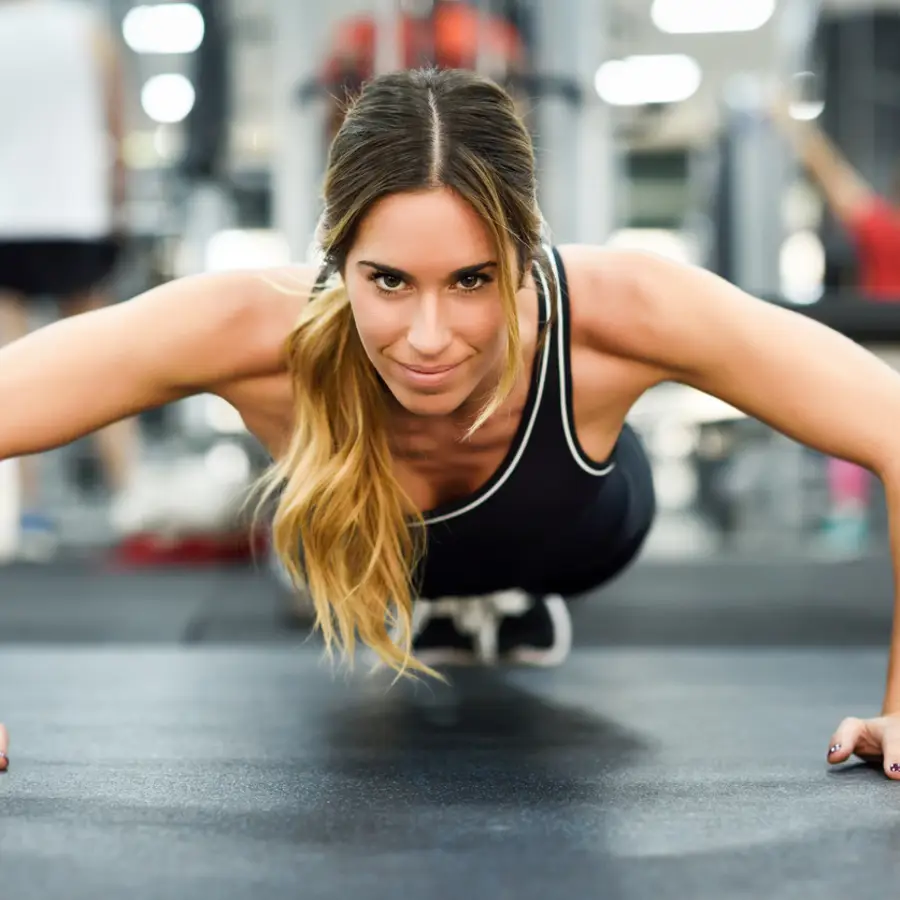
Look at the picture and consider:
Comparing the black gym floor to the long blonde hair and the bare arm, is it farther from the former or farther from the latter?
the bare arm

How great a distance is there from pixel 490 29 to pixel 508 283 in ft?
6.31

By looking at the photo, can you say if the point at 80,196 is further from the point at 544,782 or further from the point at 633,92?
the point at 633,92

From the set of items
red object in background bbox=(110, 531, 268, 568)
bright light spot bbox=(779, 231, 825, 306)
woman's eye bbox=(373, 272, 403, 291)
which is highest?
bright light spot bbox=(779, 231, 825, 306)

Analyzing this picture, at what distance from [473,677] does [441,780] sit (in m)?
0.58

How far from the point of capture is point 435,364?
945 millimetres

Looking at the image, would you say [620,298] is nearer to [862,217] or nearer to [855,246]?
[862,217]

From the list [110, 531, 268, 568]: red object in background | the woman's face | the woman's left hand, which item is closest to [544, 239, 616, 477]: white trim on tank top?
the woman's face

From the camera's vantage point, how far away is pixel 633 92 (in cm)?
773

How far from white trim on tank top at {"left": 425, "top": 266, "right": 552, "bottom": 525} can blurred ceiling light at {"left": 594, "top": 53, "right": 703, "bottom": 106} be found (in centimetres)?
636

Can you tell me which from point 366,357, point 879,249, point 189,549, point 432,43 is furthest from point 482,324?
point 879,249

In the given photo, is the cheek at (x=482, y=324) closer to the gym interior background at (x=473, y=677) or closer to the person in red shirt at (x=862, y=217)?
the gym interior background at (x=473, y=677)

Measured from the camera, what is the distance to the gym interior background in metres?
0.81

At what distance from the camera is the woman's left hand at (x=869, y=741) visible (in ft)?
3.22

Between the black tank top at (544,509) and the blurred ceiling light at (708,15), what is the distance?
5.93m
